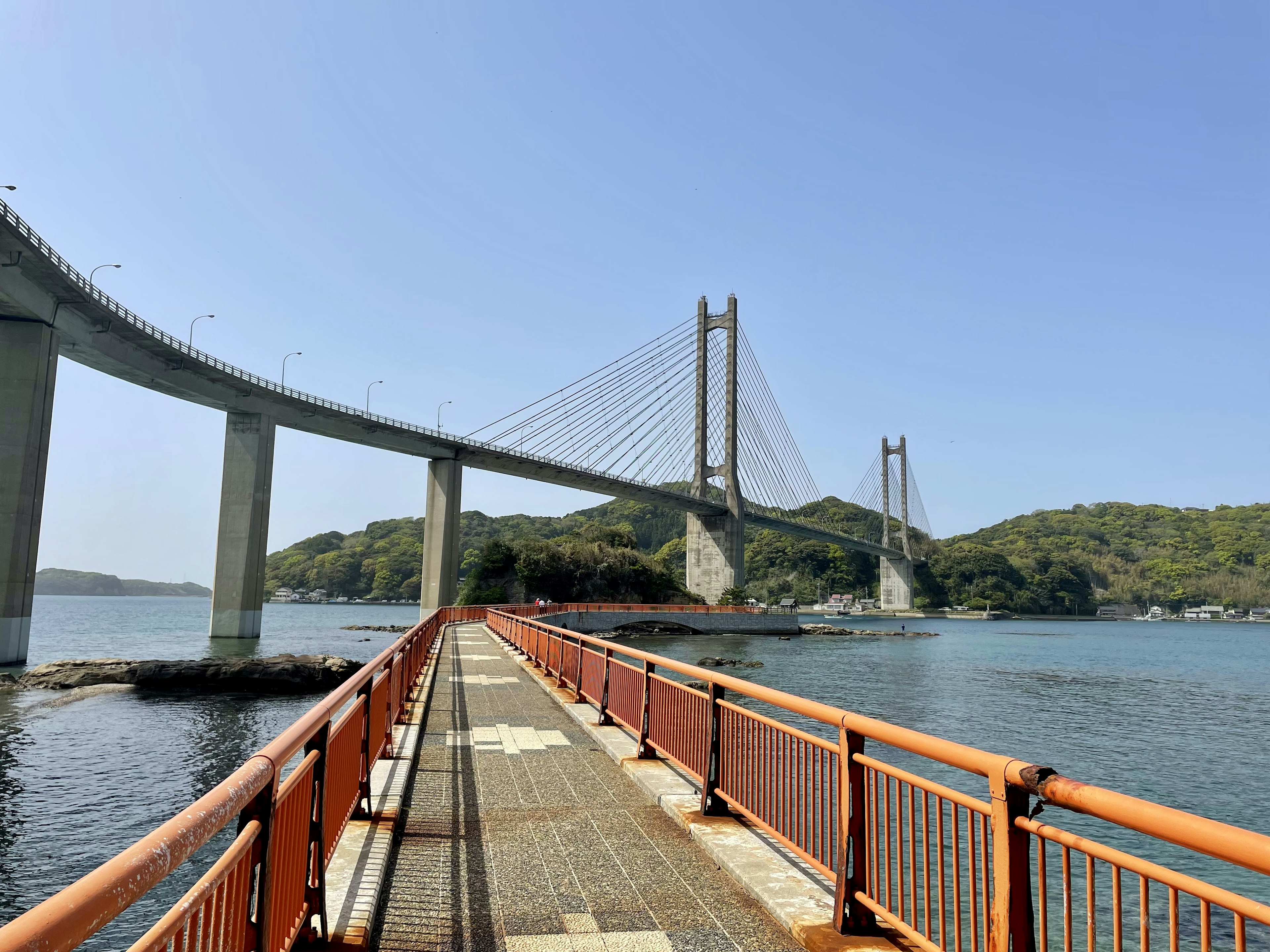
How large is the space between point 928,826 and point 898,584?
132 m

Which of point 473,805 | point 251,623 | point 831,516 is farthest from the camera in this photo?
point 831,516

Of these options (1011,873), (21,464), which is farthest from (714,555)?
(1011,873)

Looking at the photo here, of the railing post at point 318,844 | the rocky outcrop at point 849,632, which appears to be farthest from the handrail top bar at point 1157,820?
the rocky outcrop at point 849,632

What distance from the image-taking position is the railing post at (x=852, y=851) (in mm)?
4059

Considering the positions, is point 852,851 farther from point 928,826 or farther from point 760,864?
point 760,864

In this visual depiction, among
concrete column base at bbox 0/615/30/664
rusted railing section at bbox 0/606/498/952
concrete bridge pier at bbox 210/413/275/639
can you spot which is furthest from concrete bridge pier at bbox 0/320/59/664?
rusted railing section at bbox 0/606/498/952

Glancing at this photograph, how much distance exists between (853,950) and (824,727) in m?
14.8

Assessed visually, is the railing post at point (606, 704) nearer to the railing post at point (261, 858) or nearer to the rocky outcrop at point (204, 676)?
the railing post at point (261, 858)

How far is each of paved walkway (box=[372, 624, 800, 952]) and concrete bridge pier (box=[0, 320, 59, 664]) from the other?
3217 centimetres

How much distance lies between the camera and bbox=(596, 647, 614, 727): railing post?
10.4m

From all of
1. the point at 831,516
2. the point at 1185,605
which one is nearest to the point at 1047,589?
the point at 1185,605

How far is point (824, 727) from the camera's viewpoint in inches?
709

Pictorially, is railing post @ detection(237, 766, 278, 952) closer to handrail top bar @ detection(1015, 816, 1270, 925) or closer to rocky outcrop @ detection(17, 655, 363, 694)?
handrail top bar @ detection(1015, 816, 1270, 925)

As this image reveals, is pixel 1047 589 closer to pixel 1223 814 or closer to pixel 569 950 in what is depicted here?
pixel 1223 814
